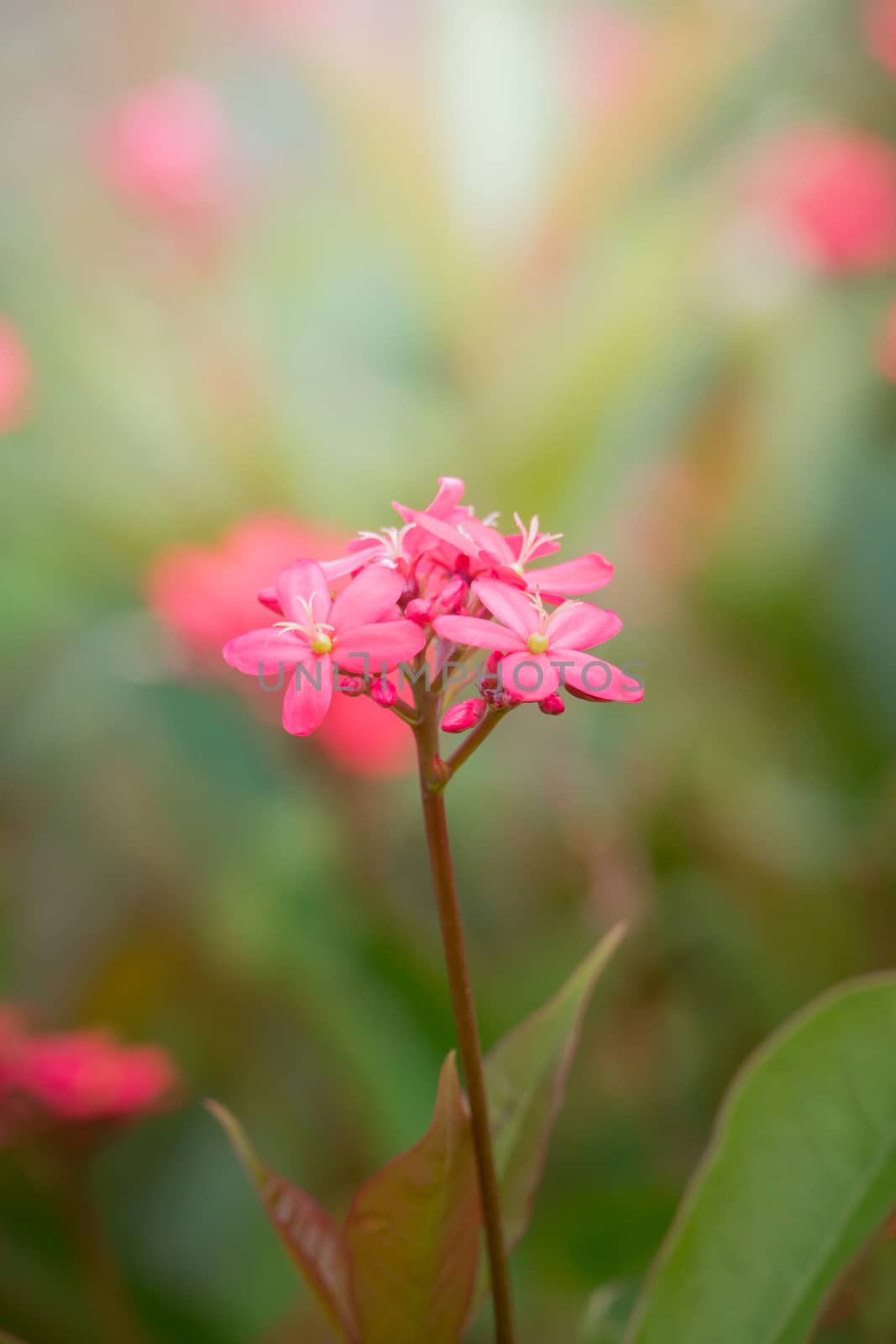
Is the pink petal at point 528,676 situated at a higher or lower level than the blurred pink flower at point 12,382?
lower

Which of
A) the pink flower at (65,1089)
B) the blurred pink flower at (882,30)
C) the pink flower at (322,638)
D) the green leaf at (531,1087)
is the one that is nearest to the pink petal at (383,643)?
the pink flower at (322,638)

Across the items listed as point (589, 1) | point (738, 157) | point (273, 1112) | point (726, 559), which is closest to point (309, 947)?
point (273, 1112)

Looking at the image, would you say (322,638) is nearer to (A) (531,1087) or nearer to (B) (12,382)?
(A) (531,1087)

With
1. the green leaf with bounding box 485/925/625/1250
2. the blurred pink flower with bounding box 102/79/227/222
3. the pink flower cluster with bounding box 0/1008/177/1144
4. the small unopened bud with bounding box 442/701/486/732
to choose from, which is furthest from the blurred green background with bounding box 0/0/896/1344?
the small unopened bud with bounding box 442/701/486/732

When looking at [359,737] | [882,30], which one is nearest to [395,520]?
[359,737]

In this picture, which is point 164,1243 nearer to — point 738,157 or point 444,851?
point 444,851

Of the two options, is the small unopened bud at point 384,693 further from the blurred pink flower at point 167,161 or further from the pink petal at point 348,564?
the blurred pink flower at point 167,161
